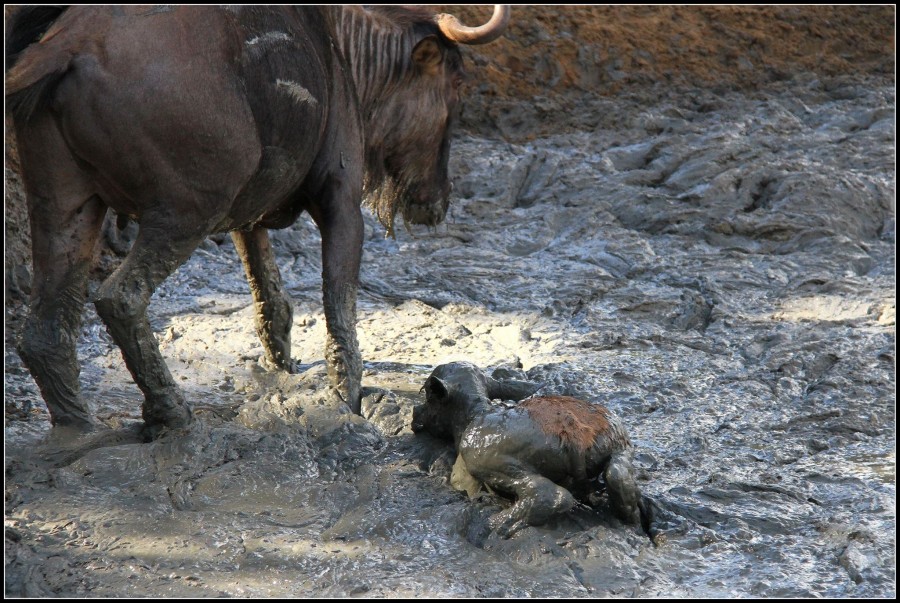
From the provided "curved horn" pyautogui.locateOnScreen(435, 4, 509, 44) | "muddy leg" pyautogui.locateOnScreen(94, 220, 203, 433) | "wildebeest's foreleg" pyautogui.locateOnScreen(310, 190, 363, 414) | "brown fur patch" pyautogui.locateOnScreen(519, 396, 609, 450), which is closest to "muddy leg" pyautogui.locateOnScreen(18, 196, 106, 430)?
"muddy leg" pyautogui.locateOnScreen(94, 220, 203, 433)

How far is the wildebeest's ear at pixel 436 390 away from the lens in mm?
4059

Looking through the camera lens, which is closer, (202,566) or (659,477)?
(202,566)

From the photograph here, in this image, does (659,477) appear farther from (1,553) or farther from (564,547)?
(1,553)

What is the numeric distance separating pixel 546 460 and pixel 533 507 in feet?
0.69

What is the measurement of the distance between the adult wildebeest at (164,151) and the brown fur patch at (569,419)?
1153 millimetres

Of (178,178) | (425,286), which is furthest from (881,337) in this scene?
(178,178)

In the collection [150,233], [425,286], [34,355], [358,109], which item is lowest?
[425,286]

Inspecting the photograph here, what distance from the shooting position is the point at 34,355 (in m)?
4.00

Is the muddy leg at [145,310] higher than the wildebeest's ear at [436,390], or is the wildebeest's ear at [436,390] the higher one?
the muddy leg at [145,310]

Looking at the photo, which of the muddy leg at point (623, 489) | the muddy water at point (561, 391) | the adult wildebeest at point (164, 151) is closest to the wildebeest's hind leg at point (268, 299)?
the muddy water at point (561, 391)

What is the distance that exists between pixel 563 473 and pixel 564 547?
1.05ft

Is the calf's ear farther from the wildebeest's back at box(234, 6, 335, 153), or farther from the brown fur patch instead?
the wildebeest's back at box(234, 6, 335, 153)

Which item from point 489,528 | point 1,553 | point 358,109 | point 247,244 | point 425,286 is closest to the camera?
point 1,553

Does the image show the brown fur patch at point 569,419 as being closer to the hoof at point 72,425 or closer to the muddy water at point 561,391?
the muddy water at point 561,391
